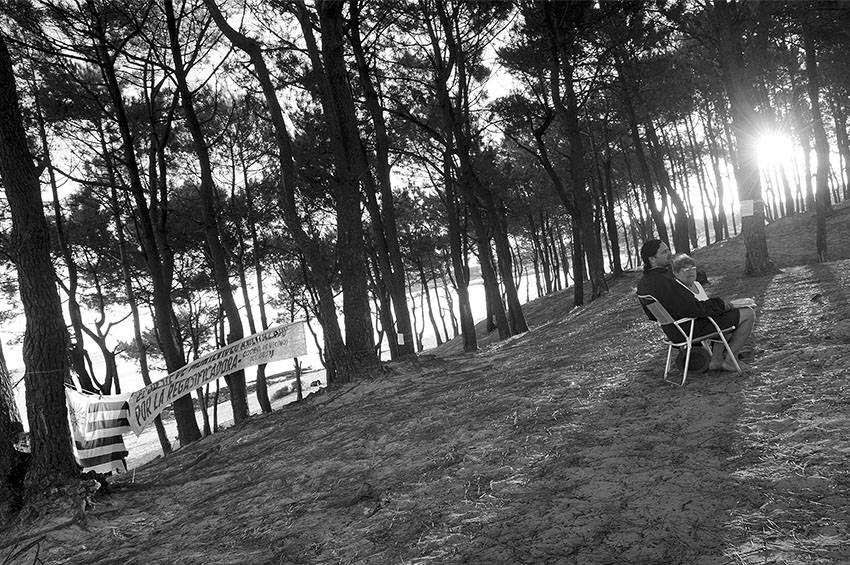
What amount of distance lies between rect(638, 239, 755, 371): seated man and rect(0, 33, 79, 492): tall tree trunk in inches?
214

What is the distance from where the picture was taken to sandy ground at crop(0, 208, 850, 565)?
2.42 metres

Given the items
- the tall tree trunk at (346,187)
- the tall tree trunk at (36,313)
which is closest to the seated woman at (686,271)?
the tall tree trunk at (346,187)

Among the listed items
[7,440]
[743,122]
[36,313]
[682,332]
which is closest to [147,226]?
[36,313]

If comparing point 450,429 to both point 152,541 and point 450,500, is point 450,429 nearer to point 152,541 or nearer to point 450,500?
point 450,500

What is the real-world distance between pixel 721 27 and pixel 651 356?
272 inches

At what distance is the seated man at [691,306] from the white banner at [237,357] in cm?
612

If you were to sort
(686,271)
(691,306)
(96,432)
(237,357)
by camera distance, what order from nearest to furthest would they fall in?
(691,306)
(686,271)
(96,432)
(237,357)

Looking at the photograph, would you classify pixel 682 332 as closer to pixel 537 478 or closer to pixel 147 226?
pixel 537 478

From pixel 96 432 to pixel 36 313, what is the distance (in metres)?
2.38

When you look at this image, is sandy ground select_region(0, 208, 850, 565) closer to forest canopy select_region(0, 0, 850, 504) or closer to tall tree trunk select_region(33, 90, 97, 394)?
forest canopy select_region(0, 0, 850, 504)

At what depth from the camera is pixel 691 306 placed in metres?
4.27

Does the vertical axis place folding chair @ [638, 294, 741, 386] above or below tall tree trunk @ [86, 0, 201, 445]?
below

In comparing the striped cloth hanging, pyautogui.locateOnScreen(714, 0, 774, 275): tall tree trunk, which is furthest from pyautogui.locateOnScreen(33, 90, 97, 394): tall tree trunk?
pyautogui.locateOnScreen(714, 0, 774, 275): tall tree trunk

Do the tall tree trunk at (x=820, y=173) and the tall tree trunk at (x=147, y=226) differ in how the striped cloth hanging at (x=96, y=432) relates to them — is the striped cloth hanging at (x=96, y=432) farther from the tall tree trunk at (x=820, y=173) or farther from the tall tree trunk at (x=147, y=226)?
the tall tree trunk at (x=820, y=173)
